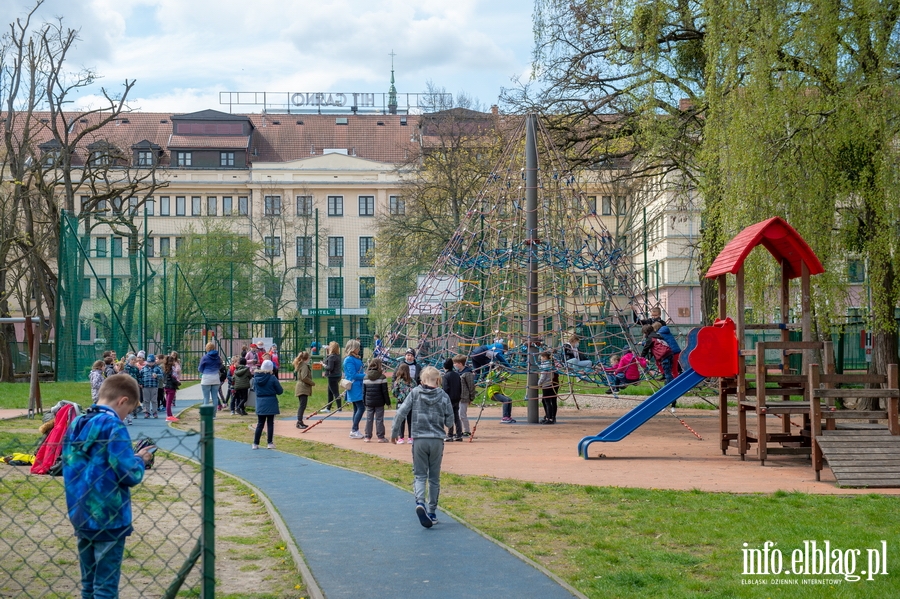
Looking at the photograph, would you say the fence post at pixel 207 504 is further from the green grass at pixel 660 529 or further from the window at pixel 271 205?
the window at pixel 271 205

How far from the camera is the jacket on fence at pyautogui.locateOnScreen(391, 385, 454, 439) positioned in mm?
9352

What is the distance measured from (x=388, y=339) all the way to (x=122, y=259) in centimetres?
1596

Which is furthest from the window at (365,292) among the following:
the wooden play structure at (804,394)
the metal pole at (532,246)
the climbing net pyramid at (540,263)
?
the wooden play structure at (804,394)

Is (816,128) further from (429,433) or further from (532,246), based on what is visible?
(429,433)

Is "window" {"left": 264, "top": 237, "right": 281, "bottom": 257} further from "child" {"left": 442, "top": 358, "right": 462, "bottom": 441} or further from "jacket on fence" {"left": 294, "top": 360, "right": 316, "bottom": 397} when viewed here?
"child" {"left": 442, "top": 358, "right": 462, "bottom": 441}

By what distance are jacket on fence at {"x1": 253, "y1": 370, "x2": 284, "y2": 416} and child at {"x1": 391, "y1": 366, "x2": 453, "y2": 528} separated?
6.51 m

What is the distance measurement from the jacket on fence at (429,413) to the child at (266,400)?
653 cm

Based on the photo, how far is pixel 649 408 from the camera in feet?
50.3

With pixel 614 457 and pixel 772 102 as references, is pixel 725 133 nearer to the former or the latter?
pixel 772 102

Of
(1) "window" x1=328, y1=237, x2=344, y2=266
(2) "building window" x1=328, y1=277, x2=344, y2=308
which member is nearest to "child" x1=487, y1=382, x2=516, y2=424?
(2) "building window" x1=328, y1=277, x2=344, y2=308

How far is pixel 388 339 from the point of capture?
71.5 feet

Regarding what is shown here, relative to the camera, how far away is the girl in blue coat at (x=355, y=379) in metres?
18.2

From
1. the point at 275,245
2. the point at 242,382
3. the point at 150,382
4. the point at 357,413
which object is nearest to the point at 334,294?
the point at 275,245

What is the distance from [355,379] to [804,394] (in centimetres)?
797
